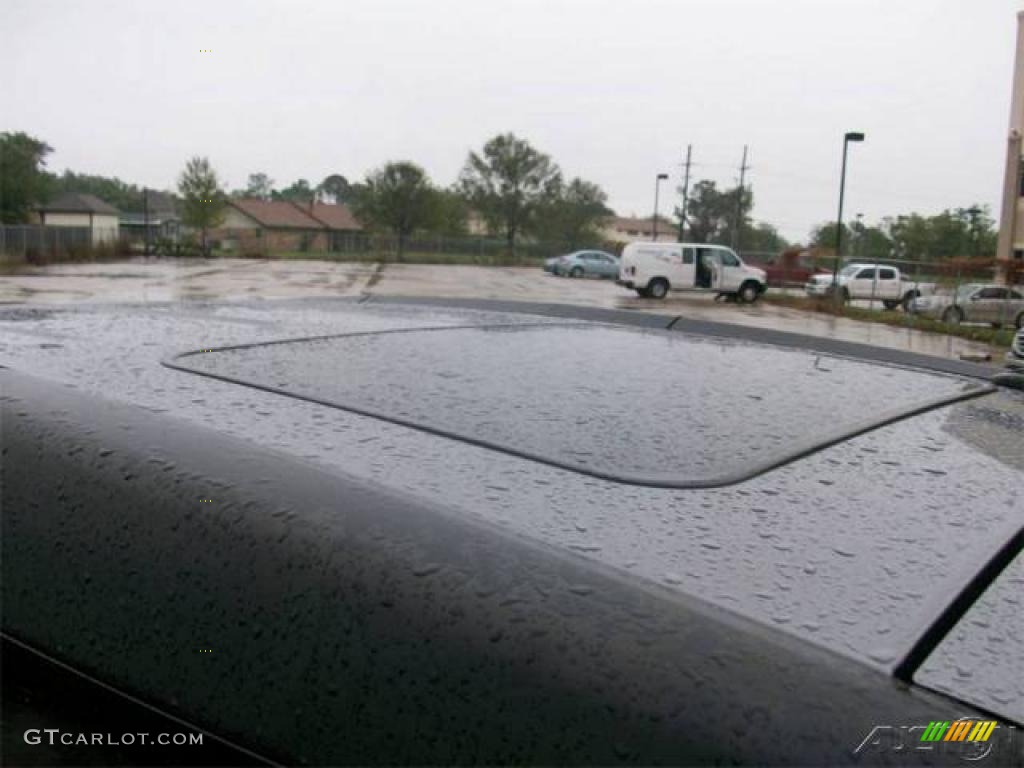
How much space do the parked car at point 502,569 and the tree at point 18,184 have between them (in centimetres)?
7910

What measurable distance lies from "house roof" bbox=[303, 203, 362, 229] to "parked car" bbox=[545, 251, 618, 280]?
149ft

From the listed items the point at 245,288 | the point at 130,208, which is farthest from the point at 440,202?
the point at 130,208

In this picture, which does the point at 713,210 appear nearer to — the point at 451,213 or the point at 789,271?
the point at 451,213

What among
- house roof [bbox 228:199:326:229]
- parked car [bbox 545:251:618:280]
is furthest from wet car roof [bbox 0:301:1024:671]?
house roof [bbox 228:199:326:229]

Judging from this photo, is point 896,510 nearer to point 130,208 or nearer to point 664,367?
point 664,367

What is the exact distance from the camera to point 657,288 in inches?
1411

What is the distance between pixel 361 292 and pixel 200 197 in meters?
29.7

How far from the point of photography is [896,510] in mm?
1298

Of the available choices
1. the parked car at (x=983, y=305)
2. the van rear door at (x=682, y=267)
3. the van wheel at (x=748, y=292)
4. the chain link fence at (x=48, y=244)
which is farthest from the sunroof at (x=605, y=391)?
the chain link fence at (x=48, y=244)

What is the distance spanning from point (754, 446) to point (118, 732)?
96 centimetres

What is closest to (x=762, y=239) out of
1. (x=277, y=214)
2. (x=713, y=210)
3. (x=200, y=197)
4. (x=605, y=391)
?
(x=713, y=210)

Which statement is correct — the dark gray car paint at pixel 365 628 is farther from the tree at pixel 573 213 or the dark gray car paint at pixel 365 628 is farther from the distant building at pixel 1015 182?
the tree at pixel 573 213

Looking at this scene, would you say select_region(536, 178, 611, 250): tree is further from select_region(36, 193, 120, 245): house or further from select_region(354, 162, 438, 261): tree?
select_region(36, 193, 120, 245): house

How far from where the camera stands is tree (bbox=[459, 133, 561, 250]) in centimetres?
7988
